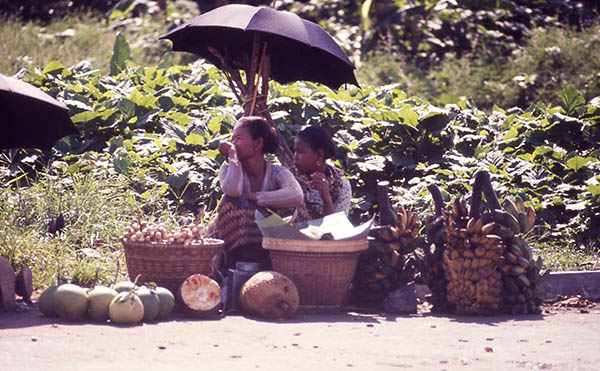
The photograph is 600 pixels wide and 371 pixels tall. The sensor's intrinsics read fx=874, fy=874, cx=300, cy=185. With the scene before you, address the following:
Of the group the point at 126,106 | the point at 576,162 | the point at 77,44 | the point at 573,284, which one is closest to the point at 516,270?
the point at 573,284

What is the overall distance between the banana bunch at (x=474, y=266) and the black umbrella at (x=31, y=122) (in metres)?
2.83

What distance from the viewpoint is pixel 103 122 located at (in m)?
9.40

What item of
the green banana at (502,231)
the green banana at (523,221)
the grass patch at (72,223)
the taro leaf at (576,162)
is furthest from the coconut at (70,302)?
the taro leaf at (576,162)

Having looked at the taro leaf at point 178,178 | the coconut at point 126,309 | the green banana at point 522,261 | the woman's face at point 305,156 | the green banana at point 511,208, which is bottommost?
the coconut at point 126,309

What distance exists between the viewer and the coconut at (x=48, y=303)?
5.30 m

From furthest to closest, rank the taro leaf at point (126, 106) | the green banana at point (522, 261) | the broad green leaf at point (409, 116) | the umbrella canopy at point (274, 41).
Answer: the taro leaf at point (126, 106)
the broad green leaf at point (409, 116)
the umbrella canopy at point (274, 41)
the green banana at point (522, 261)

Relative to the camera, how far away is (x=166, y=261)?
5797 millimetres

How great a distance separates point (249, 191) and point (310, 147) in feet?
2.28

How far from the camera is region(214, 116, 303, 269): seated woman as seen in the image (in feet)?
20.7

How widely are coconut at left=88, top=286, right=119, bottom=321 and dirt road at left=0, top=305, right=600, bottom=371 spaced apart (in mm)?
96

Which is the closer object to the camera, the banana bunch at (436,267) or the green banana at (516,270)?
the green banana at (516,270)

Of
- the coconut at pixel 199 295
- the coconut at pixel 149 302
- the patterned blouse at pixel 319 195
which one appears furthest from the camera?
the patterned blouse at pixel 319 195

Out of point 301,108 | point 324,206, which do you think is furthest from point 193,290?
point 301,108

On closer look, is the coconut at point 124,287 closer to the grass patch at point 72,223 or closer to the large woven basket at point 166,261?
the large woven basket at point 166,261
